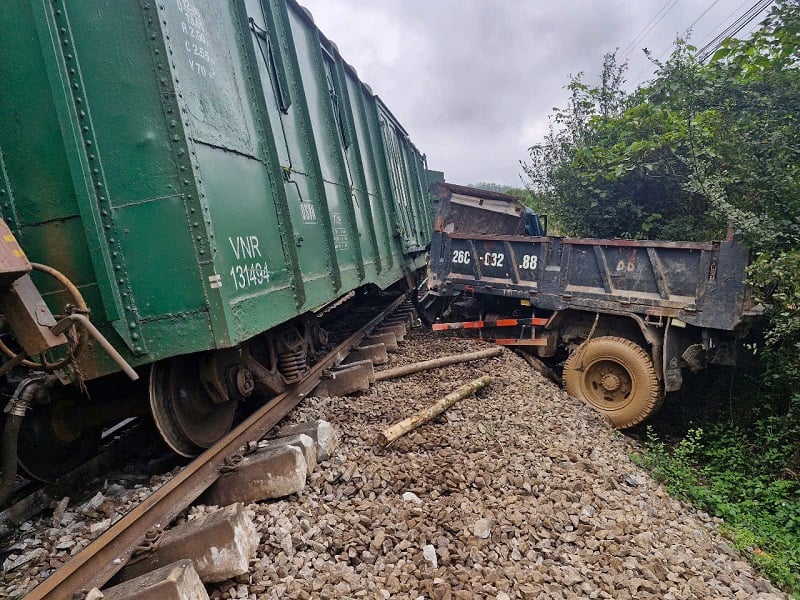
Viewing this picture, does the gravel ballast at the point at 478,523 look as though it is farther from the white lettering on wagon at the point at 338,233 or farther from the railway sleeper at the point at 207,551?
the white lettering on wagon at the point at 338,233

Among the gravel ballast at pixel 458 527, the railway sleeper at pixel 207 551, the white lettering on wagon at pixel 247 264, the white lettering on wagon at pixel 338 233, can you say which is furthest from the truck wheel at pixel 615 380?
the railway sleeper at pixel 207 551

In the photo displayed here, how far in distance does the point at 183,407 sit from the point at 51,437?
898mm

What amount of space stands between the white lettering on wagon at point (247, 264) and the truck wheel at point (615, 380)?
481 centimetres

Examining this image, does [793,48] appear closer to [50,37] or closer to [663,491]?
[663,491]

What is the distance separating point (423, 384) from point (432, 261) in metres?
3.35

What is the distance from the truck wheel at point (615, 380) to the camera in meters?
6.14

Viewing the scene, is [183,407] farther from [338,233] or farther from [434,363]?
[434,363]

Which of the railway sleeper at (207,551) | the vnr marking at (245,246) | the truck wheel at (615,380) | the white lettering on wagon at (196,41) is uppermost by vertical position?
the white lettering on wagon at (196,41)

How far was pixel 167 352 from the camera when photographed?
280 cm

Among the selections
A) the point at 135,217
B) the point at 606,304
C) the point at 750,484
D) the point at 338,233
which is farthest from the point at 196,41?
the point at 750,484

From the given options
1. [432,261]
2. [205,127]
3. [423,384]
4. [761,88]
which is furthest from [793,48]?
[205,127]

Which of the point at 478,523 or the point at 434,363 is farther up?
the point at 434,363

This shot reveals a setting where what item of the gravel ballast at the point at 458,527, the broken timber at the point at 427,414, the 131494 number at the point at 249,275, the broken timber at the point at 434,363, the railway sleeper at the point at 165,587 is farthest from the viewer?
the broken timber at the point at 434,363

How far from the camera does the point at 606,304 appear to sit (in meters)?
6.46
